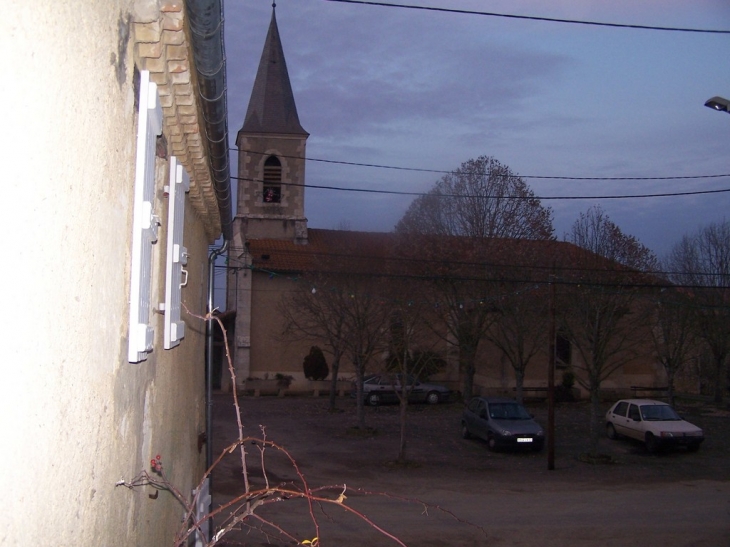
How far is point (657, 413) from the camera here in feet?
76.5

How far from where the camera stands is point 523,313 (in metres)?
29.6

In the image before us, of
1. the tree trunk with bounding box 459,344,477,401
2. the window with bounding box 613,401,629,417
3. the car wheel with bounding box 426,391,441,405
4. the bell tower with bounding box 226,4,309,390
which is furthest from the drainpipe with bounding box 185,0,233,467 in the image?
the bell tower with bounding box 226,4,309,390

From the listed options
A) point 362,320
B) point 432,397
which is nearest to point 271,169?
point 432,397

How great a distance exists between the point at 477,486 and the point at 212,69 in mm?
15739

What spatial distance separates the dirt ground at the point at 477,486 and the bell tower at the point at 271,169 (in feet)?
46.5

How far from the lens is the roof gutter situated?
366cm

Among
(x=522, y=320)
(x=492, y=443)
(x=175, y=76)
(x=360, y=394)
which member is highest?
(x=175, y=76)

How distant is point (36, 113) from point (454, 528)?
13.2 m

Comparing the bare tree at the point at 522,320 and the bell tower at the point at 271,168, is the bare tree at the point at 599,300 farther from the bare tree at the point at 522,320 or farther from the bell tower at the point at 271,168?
the bell tower at the point at 271,168

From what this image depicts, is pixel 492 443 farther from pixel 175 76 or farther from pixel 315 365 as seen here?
pixel 175 76

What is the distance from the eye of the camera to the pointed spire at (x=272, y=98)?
42156mm

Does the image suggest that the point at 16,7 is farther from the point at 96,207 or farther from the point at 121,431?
the point at 121,431

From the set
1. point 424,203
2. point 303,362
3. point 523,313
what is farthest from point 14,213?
point 303,362

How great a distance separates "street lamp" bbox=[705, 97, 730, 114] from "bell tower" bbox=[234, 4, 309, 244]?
31904 millimetres
